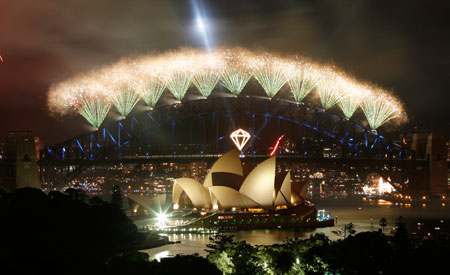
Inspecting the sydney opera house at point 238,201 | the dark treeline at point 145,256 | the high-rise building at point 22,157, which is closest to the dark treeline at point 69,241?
the dark treeline at point 145,256

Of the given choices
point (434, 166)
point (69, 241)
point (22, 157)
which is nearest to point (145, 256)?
point (69, 241)

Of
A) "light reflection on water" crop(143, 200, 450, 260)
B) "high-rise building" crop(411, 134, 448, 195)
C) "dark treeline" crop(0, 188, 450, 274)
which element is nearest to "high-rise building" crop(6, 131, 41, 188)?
"light reflection on water" crop(143, 200, 450, 260)

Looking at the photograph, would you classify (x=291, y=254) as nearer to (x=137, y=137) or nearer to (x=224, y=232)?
(x=224, y=232)

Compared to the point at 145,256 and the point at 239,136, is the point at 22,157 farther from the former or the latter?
the point at 145,256

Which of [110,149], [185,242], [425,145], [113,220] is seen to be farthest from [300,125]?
[113,220]

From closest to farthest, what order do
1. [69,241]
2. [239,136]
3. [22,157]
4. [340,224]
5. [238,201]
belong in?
[69,241] < [238,201] < [340,224] < [22,157] < [239,136]

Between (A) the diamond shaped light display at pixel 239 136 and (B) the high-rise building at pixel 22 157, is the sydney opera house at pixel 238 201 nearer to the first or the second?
(B) the high-rise building at pixel 22 157
